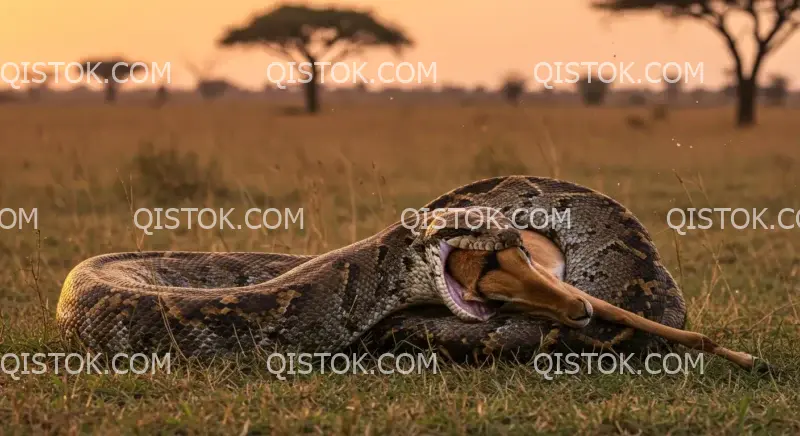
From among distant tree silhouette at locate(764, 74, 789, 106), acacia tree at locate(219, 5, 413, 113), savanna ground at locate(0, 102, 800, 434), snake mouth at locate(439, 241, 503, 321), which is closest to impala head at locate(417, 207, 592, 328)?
snake mouth at locate(439, 241, 503, 321)

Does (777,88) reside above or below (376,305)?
above

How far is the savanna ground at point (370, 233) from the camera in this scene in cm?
523

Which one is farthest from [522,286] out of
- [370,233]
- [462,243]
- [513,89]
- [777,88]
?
[777,88]

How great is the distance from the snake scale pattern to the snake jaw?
0.4 inches

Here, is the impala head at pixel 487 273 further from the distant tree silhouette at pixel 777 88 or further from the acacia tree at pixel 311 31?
the distant tree silhouette at pixel 777 88

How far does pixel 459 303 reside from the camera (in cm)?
633

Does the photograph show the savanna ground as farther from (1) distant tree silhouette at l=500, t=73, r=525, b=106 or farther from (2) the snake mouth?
(1) distant tree silhouette at l=500, t=73, r=525, b=106

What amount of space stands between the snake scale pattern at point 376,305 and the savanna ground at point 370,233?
25 cm

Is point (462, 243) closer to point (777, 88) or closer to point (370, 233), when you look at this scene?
point (370, 233)

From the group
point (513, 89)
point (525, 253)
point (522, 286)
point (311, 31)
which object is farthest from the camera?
point (513, 89)

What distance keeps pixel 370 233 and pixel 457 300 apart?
19.7 feet

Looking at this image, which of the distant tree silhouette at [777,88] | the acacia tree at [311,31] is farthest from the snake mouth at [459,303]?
the distant tree silhouette at [777,88]

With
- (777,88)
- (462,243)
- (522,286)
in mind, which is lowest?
(522,286)

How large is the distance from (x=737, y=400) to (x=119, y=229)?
32.0 feet
